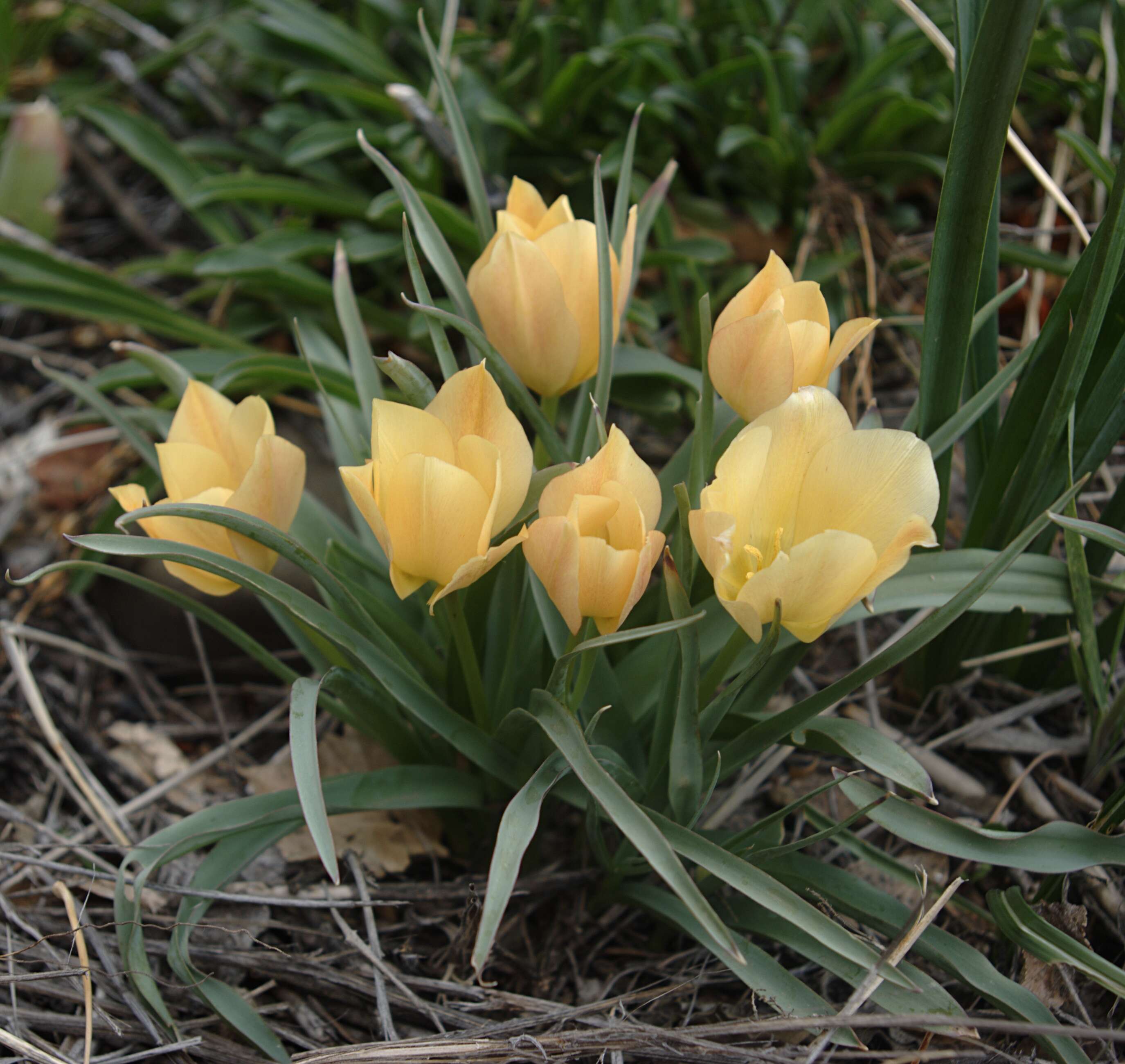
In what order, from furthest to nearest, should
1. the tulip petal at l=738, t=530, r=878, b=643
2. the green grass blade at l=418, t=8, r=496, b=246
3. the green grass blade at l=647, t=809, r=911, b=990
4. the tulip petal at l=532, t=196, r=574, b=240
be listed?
the green grass blade at l=418, t=8, r=496, b=246
the tulip petal at l=532, t=196, r=574, b=240
the green grass blade at l=647, t=809, r=911, b=990
the tulip petal at l=738, t=530, r=878, b=643

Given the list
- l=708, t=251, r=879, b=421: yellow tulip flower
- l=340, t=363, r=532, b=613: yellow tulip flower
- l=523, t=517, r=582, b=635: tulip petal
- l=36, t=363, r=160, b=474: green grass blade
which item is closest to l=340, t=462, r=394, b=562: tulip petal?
l=340, t=363, r=532, b=613: yellow tulip flower

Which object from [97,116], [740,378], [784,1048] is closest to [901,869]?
[784,1048]

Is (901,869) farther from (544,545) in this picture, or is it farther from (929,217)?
(929,217)

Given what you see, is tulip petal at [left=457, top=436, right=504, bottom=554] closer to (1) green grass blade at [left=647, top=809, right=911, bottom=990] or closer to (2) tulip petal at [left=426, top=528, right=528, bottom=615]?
(2) tulip petal at [left=426, top=528, right=528, bottom=615]

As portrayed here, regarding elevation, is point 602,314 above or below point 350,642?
above

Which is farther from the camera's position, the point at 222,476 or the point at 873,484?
the point at 222,476

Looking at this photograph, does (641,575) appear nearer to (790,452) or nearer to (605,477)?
(605,477)

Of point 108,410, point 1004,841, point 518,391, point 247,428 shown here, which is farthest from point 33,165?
point 1004,841
